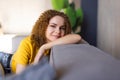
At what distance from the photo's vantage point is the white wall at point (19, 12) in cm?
296

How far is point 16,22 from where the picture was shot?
3.00m

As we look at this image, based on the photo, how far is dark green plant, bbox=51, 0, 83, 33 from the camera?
261 centimetres

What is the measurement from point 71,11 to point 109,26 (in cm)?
53

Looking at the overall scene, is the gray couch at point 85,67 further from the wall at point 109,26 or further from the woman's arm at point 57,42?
the wall at point 109,26

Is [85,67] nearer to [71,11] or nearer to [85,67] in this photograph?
[85,67]

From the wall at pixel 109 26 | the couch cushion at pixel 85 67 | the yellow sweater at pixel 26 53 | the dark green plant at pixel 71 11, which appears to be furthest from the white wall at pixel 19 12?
the couch cushion at pixel 85 67

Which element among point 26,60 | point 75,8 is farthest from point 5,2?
point 26,60

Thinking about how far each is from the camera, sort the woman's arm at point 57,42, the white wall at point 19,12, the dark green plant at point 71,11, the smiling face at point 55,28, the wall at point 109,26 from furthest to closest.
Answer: the white wall at point 19,12 < the dark green plant at point 71,11 < the wall at point 109,26 < the smiling face at point 55,28 < the woman's arm at point 57,42

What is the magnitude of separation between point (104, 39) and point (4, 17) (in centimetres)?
133

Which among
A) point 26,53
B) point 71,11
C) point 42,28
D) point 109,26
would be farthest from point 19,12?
point 26,53

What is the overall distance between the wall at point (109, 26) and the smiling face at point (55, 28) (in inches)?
31.2

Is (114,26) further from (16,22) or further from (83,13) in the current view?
(16,22)

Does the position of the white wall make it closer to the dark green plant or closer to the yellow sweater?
the dark green plant

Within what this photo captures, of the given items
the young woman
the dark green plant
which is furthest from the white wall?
the young woman
